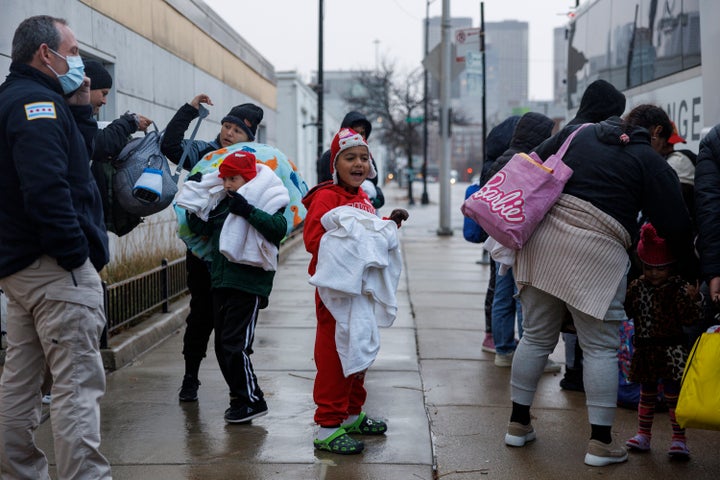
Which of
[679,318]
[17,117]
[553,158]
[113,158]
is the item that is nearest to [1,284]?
[17,117]

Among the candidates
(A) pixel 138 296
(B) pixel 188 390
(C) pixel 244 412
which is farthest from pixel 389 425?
(A) pixel 138 296

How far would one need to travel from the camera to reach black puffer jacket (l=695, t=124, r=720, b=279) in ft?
14.2

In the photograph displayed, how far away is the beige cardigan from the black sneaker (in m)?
1.81

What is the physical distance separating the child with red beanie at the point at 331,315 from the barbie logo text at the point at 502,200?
45 centimetres

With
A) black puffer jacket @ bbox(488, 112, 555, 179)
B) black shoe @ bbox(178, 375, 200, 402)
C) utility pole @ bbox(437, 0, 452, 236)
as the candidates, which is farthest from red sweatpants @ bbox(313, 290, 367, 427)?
utility pole @ bbox(437, 0, 452, 236)

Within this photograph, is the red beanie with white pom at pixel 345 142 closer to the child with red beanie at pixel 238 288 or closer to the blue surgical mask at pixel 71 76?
the child with red beanie at pixel 238 288

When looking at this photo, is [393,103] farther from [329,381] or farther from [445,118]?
[329,381]

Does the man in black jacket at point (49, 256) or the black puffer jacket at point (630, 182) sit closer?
the man in black jacket at point (49, 256)

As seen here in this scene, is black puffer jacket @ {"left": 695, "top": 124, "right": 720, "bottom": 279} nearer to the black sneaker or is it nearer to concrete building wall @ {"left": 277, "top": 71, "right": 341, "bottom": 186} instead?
the black sneaker

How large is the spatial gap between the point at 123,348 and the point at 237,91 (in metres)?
9.98

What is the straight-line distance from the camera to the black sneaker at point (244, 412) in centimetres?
527

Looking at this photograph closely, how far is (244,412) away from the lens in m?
5.27

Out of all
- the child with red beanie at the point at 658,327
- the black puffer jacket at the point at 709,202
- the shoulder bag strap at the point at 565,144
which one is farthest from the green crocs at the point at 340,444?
the black puffer jacket at the point at 709,202

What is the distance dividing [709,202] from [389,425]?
223 cm
